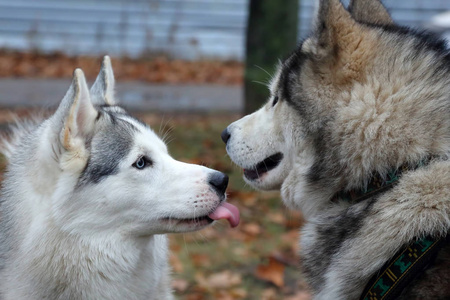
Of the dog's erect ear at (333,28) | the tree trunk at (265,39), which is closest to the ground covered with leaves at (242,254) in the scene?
the tree trunk at (265,39)

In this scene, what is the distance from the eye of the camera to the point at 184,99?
39.2 ft

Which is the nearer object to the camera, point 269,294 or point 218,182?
point 218,182

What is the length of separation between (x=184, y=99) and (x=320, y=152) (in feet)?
29.8

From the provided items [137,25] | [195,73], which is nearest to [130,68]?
[137,25]

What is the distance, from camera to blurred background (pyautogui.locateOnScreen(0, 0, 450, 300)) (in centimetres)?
555

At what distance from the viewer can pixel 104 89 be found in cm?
393

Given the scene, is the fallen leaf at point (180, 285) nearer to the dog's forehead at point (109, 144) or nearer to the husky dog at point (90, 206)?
the husky dog at point (90, 206)

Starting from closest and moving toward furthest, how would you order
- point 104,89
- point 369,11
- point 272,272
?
point 369,11 → point 104,89 → point 272,272

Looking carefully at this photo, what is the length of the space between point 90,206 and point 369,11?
6.74ft

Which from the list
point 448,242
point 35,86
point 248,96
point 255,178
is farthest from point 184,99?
point 448,242

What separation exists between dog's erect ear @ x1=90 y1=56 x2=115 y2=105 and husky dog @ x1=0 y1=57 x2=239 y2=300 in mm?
517

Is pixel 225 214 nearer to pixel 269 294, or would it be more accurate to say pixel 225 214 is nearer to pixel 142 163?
pixel 142 163

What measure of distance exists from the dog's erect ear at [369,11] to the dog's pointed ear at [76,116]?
167cm

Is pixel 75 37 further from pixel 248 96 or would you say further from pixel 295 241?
pixel 295 241
